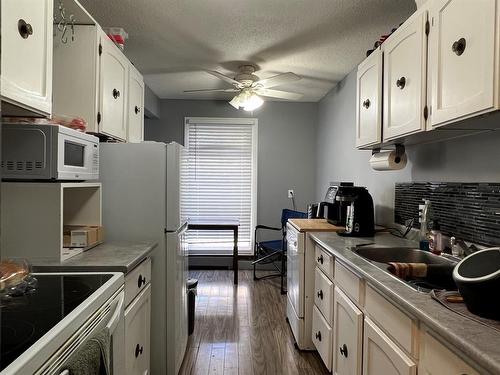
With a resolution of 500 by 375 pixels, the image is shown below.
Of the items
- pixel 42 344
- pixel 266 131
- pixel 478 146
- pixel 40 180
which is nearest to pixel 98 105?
pixel 40 180

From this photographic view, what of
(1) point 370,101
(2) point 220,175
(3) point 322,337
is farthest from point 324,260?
(2) point 220,175

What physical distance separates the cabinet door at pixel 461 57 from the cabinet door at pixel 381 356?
0.88 m

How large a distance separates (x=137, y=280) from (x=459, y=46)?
1741mm

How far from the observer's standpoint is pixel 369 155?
2992 mm

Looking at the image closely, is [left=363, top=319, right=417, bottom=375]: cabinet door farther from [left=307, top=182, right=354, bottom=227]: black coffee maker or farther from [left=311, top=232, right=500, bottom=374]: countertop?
[left=307, top=182, right=354, bottom=227]: black coffee maker

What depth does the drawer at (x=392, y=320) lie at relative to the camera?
1.10 metres

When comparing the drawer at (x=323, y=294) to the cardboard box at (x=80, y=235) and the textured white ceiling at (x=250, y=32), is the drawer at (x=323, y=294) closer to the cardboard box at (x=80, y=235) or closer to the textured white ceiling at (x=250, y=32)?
the cardboard box at (x=80, y=235)

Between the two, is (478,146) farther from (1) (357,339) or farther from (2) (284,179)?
(2) (284,179)

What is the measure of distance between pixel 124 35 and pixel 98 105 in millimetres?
682

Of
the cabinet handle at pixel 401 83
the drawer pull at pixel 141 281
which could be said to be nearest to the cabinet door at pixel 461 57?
the cabinet handle at pixel 401 83

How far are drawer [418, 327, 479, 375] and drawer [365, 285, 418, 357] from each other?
4cm

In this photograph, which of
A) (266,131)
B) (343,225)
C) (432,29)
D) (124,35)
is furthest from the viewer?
(266,131)

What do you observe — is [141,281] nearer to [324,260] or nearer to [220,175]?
[324,260]

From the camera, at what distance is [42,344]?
2.54ft
